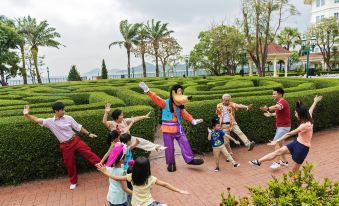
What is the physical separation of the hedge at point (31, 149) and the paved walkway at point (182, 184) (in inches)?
8.8

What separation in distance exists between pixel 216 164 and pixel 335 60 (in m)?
50.0

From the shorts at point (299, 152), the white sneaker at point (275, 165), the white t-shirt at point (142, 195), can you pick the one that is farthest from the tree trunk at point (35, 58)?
the white t-shirt at point (142, 195)

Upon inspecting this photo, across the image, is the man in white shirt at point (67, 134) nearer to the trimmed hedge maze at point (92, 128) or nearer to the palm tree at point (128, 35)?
the trimmed hedge maze at point (92, 128)

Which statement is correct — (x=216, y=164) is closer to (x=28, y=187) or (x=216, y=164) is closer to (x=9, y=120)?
(x=28, y=187)

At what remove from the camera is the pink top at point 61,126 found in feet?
19.4

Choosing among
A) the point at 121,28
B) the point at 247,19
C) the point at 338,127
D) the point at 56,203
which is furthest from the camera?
the point at 121,28

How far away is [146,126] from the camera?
7.35m

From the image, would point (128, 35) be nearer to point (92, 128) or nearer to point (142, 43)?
point (142, 43)

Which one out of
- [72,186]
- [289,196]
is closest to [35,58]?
[72,186]

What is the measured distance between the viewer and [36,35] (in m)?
38.8

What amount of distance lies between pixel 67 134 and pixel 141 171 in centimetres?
290

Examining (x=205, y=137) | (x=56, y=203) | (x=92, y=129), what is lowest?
(x=56, y=203)

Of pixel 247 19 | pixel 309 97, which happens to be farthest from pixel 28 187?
pixel 247 19

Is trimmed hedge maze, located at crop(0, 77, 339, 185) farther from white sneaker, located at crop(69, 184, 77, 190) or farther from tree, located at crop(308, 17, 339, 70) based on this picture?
tree, located at crop(308, 17, 339, 70)
